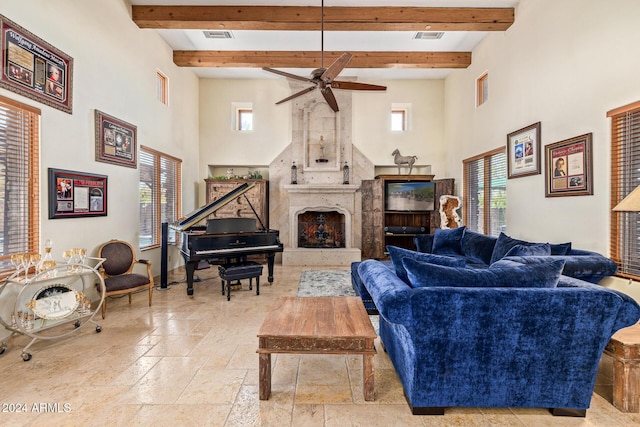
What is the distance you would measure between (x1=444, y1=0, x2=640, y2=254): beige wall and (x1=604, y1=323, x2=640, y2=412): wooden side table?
169cm

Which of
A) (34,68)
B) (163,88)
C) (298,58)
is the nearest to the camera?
(34,68)

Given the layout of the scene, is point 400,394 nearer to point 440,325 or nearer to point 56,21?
point 440,325

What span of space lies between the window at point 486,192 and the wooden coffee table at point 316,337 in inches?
161

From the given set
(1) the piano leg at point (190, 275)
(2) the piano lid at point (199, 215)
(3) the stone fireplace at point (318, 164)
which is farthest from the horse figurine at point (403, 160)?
(1) the piano leg at point (190, 275)

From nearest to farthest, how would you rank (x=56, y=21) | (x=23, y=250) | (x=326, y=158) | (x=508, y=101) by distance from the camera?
(x=23, y=250)
(x=56, y=21)
(x=508, y=101)
(x=326, y=158)

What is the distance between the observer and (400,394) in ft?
6.89

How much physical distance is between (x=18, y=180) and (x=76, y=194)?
0.64 m

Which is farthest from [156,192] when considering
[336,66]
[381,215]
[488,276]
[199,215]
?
[488,276]

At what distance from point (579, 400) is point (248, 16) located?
18.6ft

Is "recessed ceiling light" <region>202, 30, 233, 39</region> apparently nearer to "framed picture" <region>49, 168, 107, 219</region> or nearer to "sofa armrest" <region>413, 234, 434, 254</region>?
"framed picture" <region>49, 168, 107, 219</region>

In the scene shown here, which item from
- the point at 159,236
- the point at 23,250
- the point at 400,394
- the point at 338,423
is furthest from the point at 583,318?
the point at 159,236

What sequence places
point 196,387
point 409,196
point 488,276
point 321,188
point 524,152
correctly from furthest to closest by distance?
point 409,196
point 321,188
point 524,152
point 196,387
point 488,276

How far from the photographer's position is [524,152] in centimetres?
437

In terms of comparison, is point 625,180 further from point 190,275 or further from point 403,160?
point 190,275
